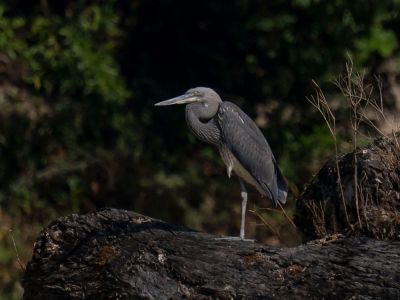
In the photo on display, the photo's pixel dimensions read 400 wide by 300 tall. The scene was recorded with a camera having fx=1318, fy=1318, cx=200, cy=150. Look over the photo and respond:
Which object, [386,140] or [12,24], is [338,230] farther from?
[12,24]

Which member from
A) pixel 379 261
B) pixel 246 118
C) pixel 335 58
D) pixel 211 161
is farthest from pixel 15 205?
pixel 379 261

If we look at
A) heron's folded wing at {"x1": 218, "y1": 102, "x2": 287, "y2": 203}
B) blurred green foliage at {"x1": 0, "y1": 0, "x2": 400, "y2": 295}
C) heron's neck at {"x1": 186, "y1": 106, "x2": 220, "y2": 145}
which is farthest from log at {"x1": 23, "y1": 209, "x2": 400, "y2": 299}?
blurred green foliage at {"x1": 0, "y1": 0, "x2": 400, "y2": 295}

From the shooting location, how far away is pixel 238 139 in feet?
25.4

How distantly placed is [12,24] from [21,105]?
688 mm

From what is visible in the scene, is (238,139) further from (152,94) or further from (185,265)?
(152,94)

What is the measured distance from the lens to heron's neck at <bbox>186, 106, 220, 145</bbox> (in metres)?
7.83

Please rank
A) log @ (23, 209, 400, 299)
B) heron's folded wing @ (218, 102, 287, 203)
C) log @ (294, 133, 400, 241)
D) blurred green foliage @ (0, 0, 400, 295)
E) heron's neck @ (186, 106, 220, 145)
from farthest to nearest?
blurred green foliage @ (0, 0, 400, 295), heron's neck @ (186, 106, 220, 145), heron's folded wing @ (218, 102, 287, 203), log @ (294, 133, 400, 241), log @ (23, 209, 400, 299)

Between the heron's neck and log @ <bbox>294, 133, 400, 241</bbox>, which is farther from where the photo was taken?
the heron's neck

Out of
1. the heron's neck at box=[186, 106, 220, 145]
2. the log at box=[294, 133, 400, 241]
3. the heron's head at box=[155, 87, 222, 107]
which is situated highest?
the heron's head at box=[155, 87, 222, 107]

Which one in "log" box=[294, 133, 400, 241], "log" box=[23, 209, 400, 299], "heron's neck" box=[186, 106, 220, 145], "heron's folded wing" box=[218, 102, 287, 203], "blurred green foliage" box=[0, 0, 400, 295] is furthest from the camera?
"blurred green foliage" box=[0, 0, 400, 295]

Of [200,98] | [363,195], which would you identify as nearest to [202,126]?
[200,98]

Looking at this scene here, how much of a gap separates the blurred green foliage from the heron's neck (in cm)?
293

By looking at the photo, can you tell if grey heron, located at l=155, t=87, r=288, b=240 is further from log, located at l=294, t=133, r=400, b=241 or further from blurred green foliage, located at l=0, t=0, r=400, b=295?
blurred green foliage, located at l=0, t=0, r=400, b=295

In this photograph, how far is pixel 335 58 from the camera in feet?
35.7
